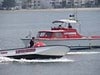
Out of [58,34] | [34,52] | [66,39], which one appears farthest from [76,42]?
[34,52]

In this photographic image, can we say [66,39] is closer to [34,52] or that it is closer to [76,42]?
[76,42]

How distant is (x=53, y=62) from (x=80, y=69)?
3.50m

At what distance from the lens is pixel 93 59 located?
58.5 metres

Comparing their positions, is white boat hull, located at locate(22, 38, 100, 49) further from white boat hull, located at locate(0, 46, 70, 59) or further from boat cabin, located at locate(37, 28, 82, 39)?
white boat hull, located at locate(0, 46, 70, 59)

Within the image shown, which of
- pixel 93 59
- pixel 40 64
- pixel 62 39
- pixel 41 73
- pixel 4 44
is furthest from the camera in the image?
pixel 4 44

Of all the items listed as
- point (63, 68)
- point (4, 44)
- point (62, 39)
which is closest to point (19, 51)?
point (63, 68)

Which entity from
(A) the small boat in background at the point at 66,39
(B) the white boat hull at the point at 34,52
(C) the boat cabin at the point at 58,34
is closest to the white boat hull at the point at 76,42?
(A) the small boat in background at the point at 66,39

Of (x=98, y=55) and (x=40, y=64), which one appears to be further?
(x=98, y=55)

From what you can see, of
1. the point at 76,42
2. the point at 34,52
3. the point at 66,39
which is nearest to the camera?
the point at 34,52

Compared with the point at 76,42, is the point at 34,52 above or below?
above

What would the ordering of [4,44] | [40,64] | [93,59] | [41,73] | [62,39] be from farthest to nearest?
[4,44] → [62,39] → [93,59] → [40,64] → [41,73]

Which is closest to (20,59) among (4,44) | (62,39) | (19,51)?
(19,51)

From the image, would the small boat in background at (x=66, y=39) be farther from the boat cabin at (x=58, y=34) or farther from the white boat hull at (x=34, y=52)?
the white boat hull at (x=34, y=52)

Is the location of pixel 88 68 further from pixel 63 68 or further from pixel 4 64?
pixel 4 64
